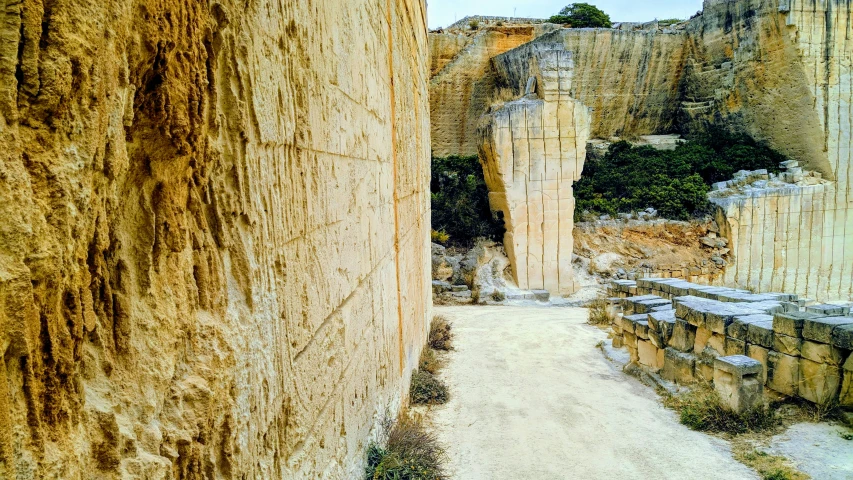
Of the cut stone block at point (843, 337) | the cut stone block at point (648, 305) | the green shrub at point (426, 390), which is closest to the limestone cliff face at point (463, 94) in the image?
the cut stone block at point (648, 305)

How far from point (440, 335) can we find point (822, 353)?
4368mm

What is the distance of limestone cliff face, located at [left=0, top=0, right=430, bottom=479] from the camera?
0.83m

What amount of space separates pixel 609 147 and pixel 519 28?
5.05 m

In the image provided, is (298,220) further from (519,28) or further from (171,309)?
(519,28)

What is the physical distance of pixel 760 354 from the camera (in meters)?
5.40

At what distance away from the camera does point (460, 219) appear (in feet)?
44.1

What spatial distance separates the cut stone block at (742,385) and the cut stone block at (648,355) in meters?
1.33

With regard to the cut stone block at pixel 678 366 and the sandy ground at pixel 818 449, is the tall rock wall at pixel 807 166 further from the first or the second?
the sandy ground at pixel 818 449

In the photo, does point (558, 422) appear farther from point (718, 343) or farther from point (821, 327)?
point (821, 327)

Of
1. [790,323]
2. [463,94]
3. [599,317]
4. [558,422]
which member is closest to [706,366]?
[790,323]

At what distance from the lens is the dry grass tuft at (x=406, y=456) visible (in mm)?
3115

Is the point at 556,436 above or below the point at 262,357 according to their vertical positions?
below

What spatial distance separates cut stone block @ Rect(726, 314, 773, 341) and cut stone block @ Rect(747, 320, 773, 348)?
0.15ft

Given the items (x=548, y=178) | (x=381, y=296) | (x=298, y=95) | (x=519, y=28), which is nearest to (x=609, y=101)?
(x=519, y=28)
